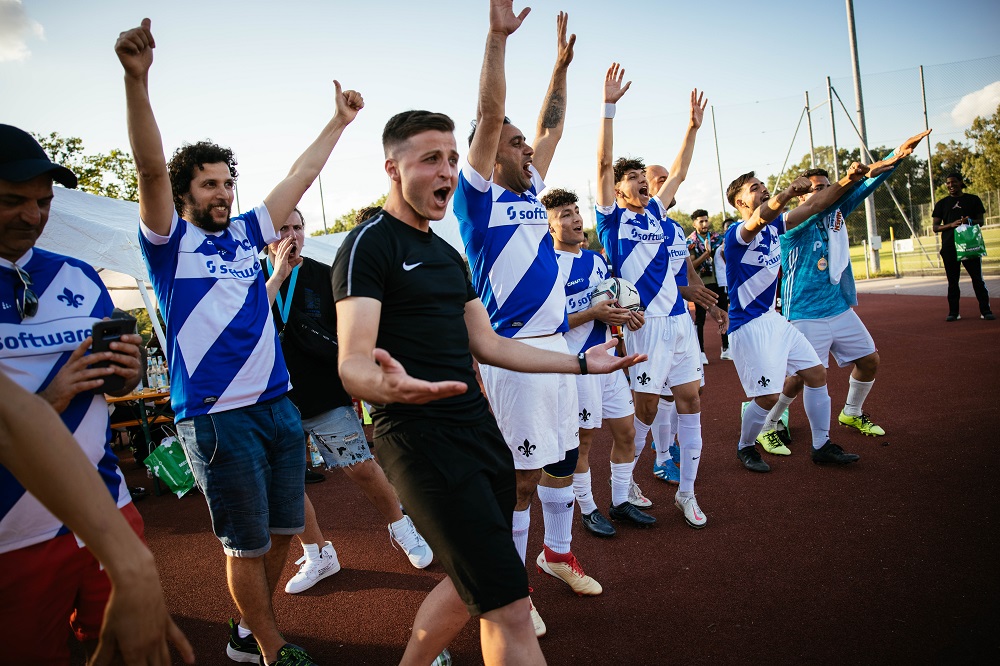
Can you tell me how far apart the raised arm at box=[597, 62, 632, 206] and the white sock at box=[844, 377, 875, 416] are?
313 cm

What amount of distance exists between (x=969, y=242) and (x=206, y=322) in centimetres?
1274

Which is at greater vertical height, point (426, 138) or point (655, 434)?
point (426, 138)

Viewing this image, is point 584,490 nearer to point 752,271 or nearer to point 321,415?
point 321,415

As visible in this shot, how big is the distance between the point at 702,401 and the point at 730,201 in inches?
127

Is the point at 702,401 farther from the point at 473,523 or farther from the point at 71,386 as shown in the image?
the point at 71,386

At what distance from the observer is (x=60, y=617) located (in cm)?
190

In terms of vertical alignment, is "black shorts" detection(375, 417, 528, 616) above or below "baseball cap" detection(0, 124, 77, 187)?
below

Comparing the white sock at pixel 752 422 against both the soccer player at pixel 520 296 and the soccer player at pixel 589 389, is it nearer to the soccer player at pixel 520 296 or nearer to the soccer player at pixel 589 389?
the soccer player at pixel 589 389

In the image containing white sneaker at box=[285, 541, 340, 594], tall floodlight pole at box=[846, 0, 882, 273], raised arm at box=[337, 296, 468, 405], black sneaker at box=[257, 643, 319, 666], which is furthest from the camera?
tall floodlight pole at box=[846, 0, 882, 273]

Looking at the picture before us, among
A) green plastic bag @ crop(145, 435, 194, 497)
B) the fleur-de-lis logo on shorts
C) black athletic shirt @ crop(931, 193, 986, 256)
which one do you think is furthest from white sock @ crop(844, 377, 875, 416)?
black athletic shirt @ crop(931, 193, 986, 256)

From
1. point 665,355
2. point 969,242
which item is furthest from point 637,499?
point 969,242

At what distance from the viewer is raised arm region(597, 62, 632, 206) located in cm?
419

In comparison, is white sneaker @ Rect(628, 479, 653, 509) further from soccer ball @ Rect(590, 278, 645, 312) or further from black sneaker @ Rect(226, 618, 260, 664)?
black sneaker @ Rect(226, 618, 260, 664)

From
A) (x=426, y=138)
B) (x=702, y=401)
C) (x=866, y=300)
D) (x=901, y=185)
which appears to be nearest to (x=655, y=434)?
(x=702, y=401)
